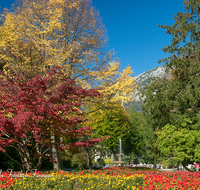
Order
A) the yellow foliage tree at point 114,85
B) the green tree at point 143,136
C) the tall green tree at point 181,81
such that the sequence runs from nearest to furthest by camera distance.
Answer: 1. the yellow foliage tree at point 114,85
2. the tall green tree at point 181,81
3. the green tree at point 143,136

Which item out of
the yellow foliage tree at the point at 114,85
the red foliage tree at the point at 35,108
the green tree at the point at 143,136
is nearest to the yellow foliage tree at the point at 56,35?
the yellow foliage tree at the point at 114,85

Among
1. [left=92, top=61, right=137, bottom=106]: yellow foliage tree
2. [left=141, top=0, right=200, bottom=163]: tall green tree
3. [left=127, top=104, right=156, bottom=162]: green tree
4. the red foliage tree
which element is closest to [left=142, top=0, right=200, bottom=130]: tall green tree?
[left=141, top=0, right=200, bottom=163]: tall green tree

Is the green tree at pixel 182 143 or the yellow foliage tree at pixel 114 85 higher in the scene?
the yellow foliage tree at pixel 114 85

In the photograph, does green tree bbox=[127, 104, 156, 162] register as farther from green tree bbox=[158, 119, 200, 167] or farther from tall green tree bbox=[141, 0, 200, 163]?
green tree bbox=[158, 119, 200, 167]

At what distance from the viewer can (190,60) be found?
1791cm

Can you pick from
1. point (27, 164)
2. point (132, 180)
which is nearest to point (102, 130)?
point (27, 164)

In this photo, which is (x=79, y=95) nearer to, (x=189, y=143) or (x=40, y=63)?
(x=40, y=63)

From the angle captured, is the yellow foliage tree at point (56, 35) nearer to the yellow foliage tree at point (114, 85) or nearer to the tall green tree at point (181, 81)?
the yellow foliage tree at point (114, 85)

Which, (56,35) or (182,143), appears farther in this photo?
(56,35)

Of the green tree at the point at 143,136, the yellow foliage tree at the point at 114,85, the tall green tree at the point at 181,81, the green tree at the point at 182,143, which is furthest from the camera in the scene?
the green tree at the point at 143,136

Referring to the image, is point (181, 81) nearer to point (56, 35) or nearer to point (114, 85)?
point (114, 85)

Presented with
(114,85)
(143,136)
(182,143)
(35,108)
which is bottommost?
(182,143)

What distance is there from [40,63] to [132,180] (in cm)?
1012

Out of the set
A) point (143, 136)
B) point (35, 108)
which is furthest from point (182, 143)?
point (143, 136)
